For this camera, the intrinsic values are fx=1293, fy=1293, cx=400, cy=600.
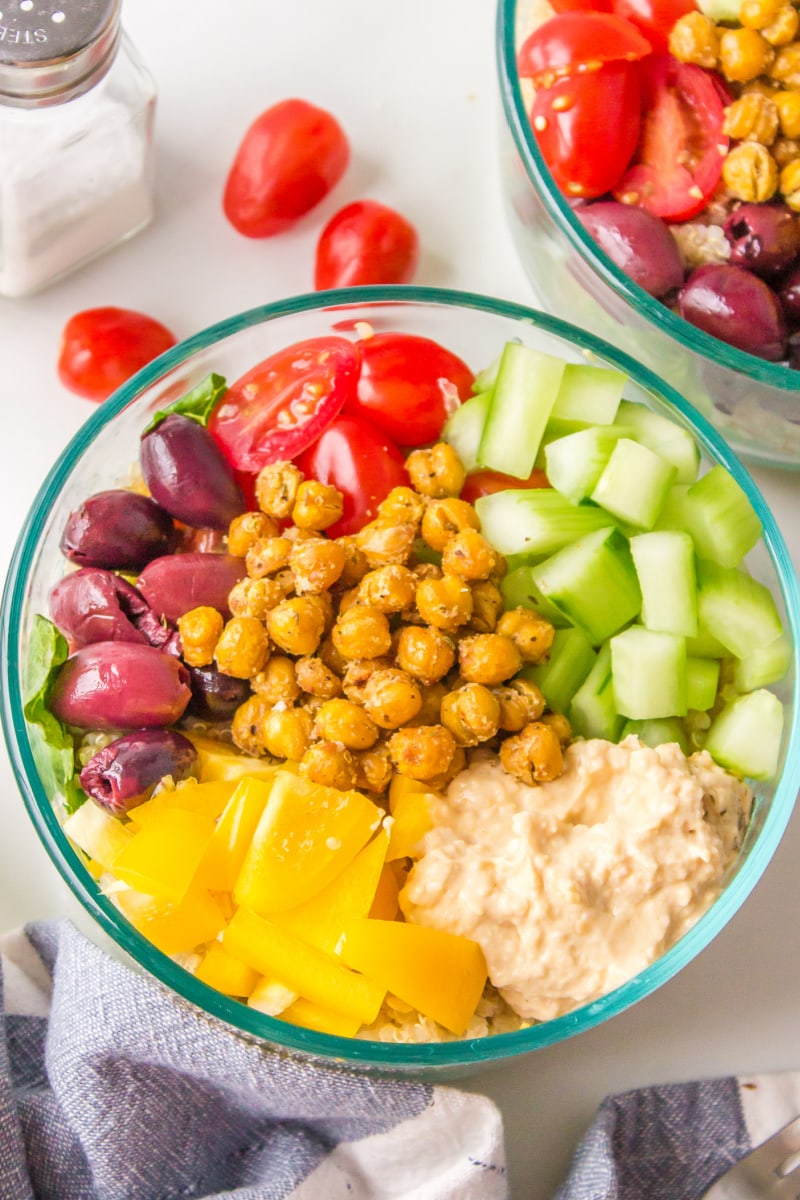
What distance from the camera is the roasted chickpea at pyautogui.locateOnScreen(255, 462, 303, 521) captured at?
5.18 ft

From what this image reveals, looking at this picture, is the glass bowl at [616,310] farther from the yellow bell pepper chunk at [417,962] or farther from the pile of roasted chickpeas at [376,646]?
the yellow bell pepper chunk at [417,962]

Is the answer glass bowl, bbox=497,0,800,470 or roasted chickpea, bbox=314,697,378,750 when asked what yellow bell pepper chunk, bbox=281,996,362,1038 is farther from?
glass bowl, bbox=497,0,800,470

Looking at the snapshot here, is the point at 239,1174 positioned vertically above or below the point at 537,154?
below

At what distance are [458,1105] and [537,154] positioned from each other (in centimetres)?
120

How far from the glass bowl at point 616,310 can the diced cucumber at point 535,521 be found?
0.91 feet

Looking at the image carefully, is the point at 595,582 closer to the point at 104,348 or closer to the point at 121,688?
the point at 121,688

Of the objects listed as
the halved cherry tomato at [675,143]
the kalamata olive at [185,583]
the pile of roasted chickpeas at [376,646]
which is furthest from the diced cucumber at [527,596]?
the halved cherry tomato at [675,143]

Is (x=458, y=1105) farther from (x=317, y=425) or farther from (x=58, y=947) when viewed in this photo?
(x=317, y=425)

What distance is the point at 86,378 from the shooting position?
73.2 inches

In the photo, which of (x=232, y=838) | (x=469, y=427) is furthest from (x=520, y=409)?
(x=232, y=838)

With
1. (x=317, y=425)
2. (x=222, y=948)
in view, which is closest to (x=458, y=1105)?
(x=222, y=948)

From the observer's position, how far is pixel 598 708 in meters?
1.55

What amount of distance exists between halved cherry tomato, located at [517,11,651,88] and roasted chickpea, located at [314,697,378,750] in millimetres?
906

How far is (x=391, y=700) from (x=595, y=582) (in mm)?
281
